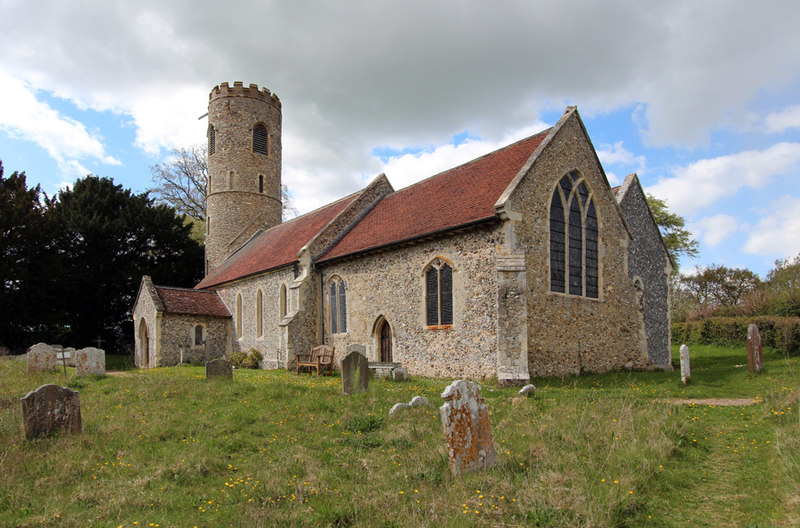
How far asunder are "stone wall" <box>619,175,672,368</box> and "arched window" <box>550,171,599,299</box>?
9.01 feet

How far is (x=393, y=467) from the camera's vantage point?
21.4ft

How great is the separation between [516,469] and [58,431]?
22.9ft

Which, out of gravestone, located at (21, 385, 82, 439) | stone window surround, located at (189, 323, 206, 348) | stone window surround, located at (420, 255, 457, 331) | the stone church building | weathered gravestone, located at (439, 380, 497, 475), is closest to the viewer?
weathered gravestone, located at (439, 380, 497, 475)

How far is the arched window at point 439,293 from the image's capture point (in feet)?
50.6

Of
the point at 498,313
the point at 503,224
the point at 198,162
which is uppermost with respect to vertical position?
the point at 198,162

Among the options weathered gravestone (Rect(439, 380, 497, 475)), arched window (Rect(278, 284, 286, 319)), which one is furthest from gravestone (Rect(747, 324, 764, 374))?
arched window (Rect(278, 284, 286, 319))

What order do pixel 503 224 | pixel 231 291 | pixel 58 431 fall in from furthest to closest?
1. pixel 231 291
2. pixel 503 224
3. pixel 58 431

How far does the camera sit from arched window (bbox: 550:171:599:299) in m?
15.6

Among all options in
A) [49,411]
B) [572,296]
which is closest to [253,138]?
[572,296]

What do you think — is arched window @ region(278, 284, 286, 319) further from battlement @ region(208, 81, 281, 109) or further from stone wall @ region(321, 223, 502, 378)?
battlement @ region(208, 81, 281, 109)

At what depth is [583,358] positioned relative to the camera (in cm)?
1556

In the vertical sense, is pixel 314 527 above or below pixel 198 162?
below

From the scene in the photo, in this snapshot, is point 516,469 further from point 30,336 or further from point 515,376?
point 30,336

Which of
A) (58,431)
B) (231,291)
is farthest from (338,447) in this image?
(231,291)
